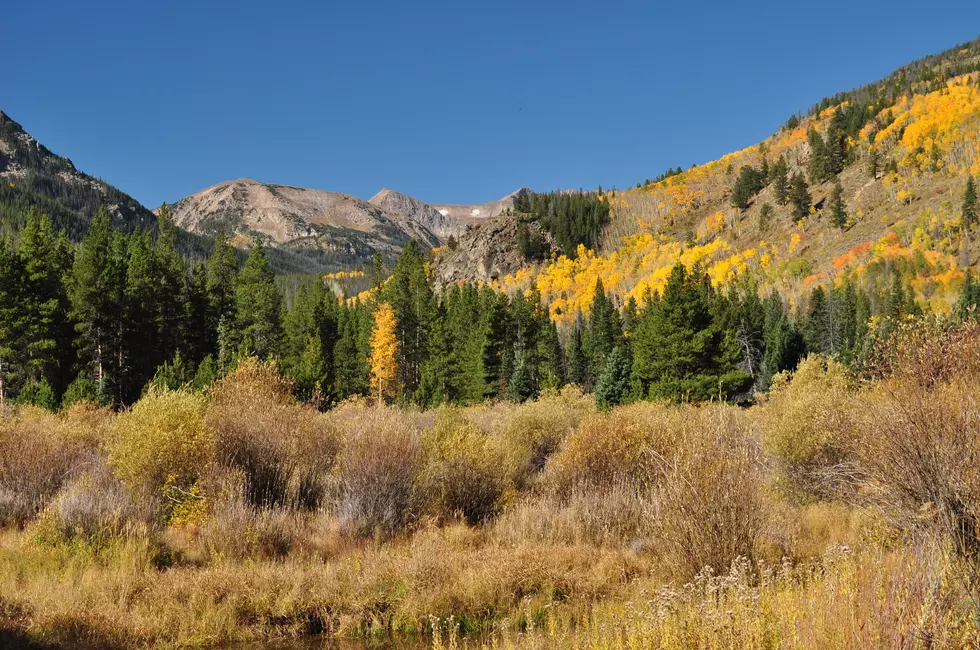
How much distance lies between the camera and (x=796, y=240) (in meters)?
109

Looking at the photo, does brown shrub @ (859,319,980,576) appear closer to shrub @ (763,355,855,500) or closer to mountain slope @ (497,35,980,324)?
shrub @ (763,355,855,500)

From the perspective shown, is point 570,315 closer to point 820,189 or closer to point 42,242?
point 820,189

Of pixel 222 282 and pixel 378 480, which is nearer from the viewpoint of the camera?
pixel 378 480

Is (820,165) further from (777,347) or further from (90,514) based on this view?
(90,514)

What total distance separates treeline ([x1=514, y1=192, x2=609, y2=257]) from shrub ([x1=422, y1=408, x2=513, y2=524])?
458 ft

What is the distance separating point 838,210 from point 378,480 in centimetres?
11515

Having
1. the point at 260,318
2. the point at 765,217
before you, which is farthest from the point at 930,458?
the point at 765,217

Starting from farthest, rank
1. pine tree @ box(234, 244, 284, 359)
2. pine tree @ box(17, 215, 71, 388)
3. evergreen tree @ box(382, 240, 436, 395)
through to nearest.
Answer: evergreen tree @ box(382, 240, 436, 395) < pine tree @ box(234, 244, 284, 359) < pine tree @ box(17, 215, 71, 388)

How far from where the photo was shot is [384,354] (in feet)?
176

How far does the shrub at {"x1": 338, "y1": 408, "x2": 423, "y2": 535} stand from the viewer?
36.1 ft

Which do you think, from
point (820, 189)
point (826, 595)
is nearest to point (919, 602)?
point (826, 595)

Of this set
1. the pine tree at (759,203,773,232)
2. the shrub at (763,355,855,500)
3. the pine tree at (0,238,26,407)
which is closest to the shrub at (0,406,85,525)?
the shrub at (763,355,855,500)

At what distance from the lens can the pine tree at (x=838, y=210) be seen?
103m

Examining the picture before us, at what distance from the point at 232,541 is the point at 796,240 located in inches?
4693
